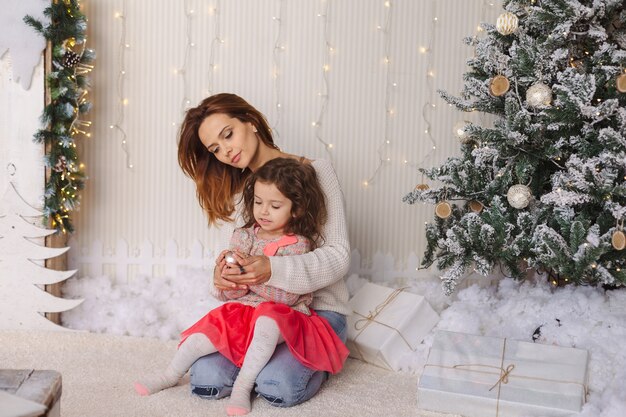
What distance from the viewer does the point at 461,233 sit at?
2.51 m

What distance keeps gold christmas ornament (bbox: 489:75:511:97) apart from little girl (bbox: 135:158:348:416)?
67cm

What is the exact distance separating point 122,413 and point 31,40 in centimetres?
160

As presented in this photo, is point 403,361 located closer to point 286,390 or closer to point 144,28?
point 286,390

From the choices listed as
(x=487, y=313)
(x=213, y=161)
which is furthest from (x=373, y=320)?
(x=213, y=161)

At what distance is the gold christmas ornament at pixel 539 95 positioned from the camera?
2328mm

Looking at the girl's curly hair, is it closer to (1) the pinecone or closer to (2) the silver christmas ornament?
(2) the silver christmas ornament

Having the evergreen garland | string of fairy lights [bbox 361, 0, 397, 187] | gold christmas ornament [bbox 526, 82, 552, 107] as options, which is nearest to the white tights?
the evergreen garland

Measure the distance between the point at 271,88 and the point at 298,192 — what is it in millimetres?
985

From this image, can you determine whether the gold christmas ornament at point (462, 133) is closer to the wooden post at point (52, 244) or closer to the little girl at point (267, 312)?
the little girl at point (267, 312)

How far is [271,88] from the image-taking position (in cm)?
314

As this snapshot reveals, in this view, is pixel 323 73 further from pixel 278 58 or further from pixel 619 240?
pixel 619 240

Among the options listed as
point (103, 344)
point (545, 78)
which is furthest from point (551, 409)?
point (103, 344)

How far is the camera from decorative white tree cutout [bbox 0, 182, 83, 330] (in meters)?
2.90

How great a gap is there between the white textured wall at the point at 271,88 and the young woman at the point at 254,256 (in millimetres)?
600
